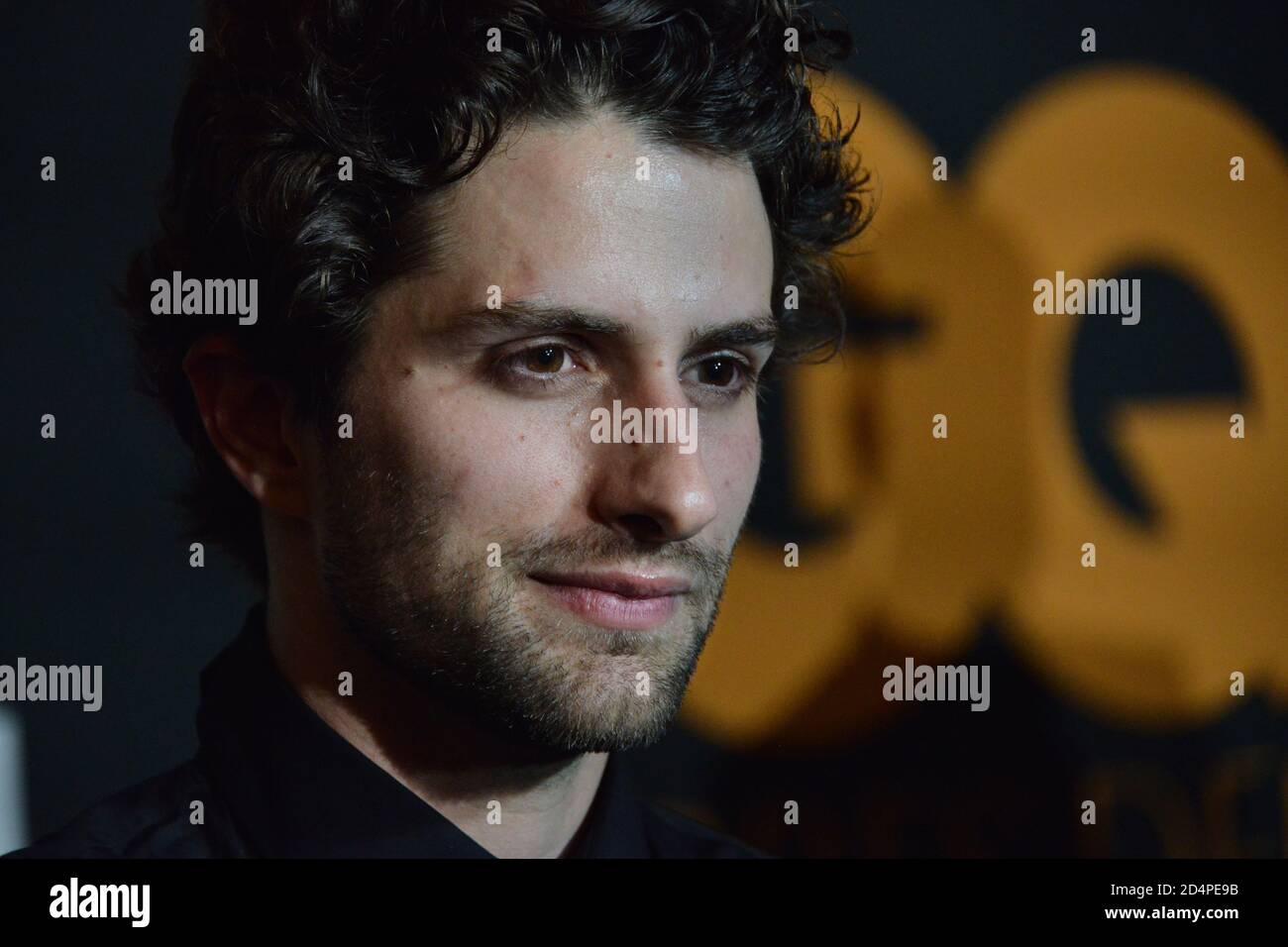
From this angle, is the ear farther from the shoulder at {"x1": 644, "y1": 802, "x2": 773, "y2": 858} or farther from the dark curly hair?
the shoulder at {"x1": 644, "y1": 802, "x2": 773, "y2": 858}

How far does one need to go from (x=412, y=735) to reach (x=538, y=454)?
0.40 meters

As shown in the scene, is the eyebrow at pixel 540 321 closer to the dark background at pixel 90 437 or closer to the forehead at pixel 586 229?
the forehead at pixel 586 229

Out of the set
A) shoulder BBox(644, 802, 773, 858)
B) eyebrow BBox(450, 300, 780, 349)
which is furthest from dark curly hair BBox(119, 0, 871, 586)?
shoulder BBox(644, 802, 773, 858)

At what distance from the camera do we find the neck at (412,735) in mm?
1477

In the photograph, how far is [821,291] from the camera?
6.66 ft

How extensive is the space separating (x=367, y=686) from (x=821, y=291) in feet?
3.41

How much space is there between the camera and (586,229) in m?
1.39

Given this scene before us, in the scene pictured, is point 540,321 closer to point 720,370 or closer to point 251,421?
point 720,370

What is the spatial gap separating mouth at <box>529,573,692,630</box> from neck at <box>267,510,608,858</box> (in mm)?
209

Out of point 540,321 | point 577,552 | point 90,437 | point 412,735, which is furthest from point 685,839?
point 90,437

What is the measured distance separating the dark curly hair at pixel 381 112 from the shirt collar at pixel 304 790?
1.26ft
